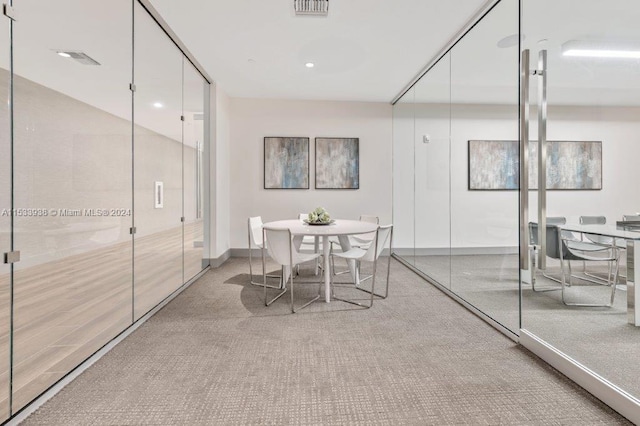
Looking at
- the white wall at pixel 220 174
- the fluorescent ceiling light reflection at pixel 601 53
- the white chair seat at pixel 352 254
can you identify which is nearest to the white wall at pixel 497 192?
the fluorescent ceiling light reflection at pixel 601 53

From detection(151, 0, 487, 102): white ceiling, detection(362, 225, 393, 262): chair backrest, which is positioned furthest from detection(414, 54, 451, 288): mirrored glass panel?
detection(362, 225, 393, 262): chair backrest

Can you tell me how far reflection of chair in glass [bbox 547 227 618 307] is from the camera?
184 cm

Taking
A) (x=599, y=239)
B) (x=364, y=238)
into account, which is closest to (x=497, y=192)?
(x=599, y=239)

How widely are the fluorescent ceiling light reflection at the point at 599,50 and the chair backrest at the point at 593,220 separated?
87 cm

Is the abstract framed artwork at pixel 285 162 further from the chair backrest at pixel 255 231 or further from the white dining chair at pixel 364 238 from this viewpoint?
the white dining chair at pixel 364 238

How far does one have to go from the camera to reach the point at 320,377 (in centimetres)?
208

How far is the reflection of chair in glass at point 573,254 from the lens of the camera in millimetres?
1838

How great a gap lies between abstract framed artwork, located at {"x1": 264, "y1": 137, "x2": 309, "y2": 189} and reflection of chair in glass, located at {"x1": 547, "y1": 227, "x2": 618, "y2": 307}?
4351 millimetres

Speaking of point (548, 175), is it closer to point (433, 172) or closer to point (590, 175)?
point (590, 175)

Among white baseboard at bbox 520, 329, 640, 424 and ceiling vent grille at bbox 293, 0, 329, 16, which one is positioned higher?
ceiling vent grille at bbox 293, 0, 329, 16

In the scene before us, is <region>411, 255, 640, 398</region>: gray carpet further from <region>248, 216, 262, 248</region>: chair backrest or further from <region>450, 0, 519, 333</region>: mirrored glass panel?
<region>248, 216, 262, 248</region>: chair backrest

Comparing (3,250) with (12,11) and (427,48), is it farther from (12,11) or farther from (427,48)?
(427,48)

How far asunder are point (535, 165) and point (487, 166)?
0.78 m

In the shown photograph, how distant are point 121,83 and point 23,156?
4.09 ft
